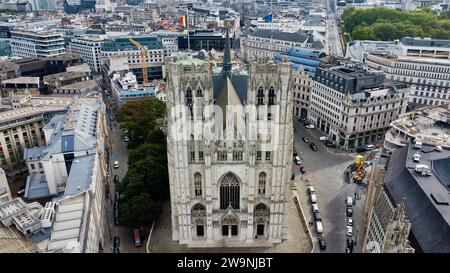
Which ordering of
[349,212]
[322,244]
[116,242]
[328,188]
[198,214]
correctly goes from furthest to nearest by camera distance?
[328,188]
[349,212]
[116,242]
[198,214]
[322,244]

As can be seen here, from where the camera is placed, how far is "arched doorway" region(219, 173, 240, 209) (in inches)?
2650

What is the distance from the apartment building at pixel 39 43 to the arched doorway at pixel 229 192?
149 meters

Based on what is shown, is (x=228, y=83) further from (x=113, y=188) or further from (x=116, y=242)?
(x=113, y=188)

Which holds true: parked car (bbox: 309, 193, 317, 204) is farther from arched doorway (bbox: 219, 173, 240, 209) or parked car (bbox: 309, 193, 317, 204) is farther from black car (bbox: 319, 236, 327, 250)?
arched doorway (bbox: 219, 173, 240, 209)

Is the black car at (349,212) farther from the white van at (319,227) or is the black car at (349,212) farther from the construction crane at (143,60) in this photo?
the construction crane at (143,60)

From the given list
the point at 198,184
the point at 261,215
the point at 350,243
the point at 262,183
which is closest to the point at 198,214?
the point at 198,184

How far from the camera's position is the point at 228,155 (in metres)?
64.6

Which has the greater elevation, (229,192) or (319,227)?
(229,192)

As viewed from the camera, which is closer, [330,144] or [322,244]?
[322,244]

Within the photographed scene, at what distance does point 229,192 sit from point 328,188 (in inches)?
1242

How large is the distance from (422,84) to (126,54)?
393ft

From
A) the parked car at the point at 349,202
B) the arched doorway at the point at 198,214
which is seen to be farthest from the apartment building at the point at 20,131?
the parked car at the point at 349,202

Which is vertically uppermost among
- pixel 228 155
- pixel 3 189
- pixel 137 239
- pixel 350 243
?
pixel 228 155

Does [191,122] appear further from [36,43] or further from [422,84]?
[36,43]
